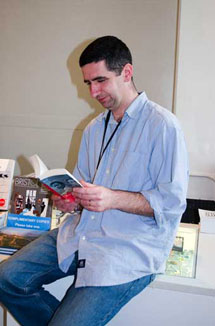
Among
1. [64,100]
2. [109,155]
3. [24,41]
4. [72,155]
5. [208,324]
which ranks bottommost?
[208,324]

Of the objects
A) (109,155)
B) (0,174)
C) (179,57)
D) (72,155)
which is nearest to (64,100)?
(72,155)

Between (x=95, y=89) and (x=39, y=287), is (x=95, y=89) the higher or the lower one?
the higher one

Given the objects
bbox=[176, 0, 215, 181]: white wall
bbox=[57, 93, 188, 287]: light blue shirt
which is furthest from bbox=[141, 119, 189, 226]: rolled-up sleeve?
bbox=[176, 0, 215, 181]: white wall

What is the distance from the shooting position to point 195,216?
7.10 feet

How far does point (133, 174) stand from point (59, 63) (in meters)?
2.49

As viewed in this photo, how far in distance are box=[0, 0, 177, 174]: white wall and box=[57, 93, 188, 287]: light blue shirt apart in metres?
1.99

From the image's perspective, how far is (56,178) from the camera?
1.14m

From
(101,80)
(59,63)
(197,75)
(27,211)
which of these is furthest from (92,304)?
(59,63)

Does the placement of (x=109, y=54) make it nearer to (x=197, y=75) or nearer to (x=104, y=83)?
(x=104, y=83)

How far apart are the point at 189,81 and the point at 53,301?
5.81 feet

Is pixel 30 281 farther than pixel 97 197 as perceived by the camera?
Yes

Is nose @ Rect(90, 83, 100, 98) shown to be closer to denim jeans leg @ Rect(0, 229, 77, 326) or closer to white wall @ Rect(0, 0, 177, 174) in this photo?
denim jeans leg @ Rect(0, 229, 77, 326)

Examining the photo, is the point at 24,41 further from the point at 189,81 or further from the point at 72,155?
the point at 189,81

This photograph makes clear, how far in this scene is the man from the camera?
1.14 metres
